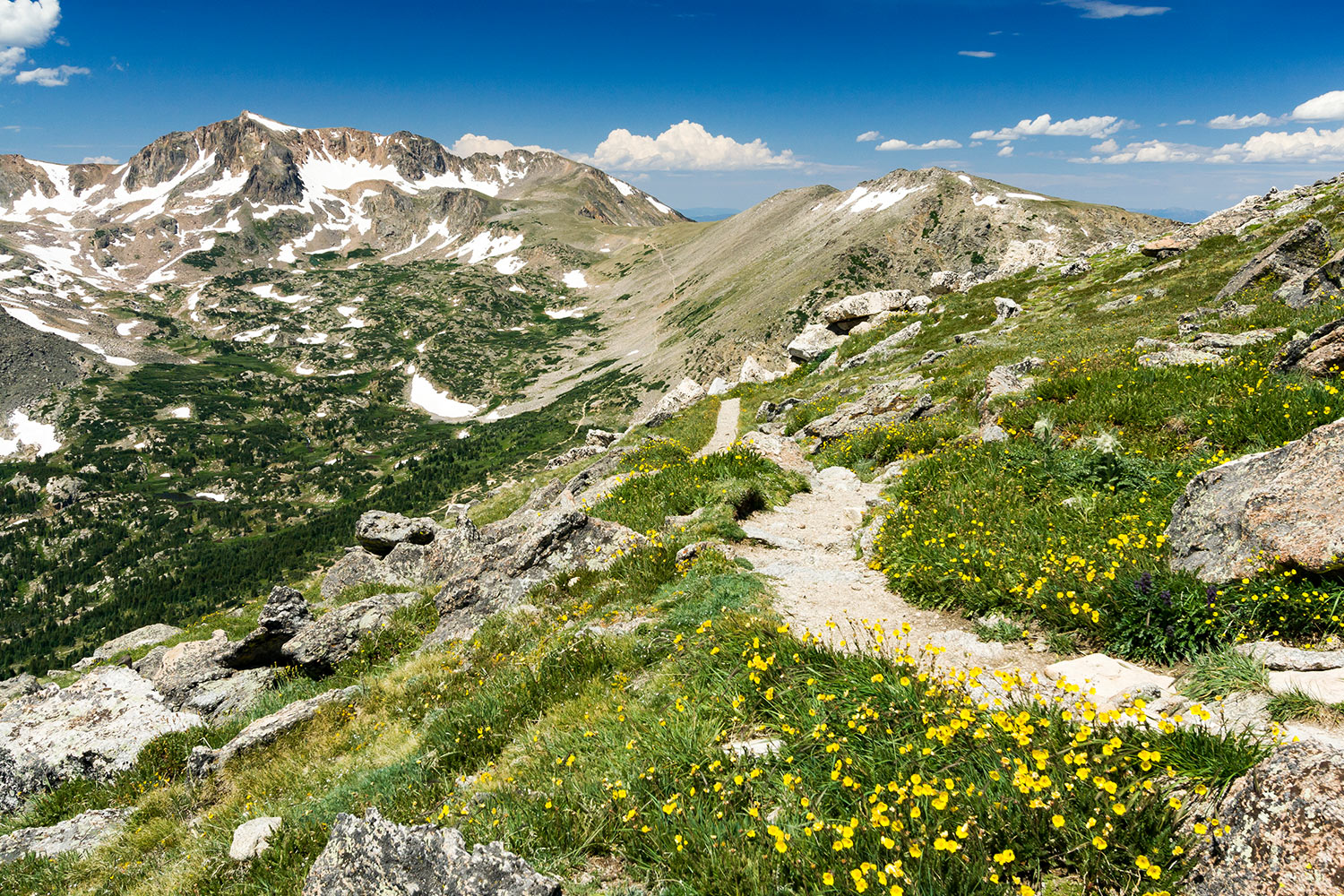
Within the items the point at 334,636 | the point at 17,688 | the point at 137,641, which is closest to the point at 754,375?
the point at 334,636

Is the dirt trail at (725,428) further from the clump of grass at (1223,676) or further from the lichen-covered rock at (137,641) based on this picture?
the lichen-covered rock at (137,641)

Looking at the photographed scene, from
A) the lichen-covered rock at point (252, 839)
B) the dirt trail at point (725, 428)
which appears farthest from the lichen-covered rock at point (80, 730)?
the dirt trail at point (725, 428)

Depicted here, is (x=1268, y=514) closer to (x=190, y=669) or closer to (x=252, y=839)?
(x=252, y=839)

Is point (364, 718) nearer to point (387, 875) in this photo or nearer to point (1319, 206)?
point (387, 875)

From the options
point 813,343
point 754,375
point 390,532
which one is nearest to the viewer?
point 390,532

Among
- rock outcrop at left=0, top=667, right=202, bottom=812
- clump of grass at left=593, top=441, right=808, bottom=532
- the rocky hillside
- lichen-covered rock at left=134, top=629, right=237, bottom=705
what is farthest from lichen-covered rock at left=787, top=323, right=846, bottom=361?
rock outcrop at left=0, top=667, right=202, bottom=812

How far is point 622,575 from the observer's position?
12.2m

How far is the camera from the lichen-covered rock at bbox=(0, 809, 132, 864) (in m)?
9.20

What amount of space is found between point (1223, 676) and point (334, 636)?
17499 millimetres

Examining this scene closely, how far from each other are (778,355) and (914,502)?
388ft

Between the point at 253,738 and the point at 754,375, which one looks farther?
the point at 754,375

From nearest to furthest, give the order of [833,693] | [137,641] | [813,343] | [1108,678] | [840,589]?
[833,693], [1108,678], [840,589], [137,641], [813,343]

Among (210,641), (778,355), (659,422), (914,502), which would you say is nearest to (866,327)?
(659,422)

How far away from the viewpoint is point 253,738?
1048 centimetres
